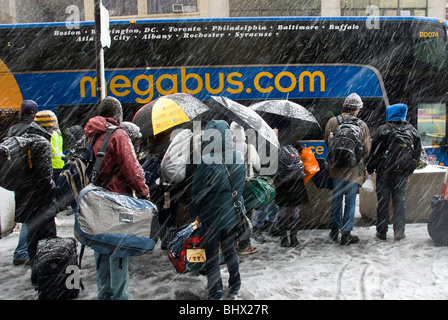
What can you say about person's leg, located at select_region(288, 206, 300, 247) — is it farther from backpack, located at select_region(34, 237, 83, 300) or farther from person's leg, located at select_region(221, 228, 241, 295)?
backpack, located at select_region(34, 237, 83, 300)

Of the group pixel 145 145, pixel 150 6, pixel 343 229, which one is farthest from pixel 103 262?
pixel 150 6

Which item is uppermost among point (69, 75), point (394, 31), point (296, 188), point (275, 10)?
Result: point (275, 10)

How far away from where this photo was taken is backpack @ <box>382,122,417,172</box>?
5.45 metres

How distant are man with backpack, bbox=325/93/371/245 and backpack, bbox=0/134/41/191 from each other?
3.81m

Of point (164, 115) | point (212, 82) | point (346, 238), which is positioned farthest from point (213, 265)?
point (212, 82)

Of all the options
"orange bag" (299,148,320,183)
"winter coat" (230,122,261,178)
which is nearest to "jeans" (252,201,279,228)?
"orange bag" (299,148,320,183)

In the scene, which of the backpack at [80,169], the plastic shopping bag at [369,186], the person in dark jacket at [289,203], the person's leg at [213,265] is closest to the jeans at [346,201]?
the person in dark jacket at [289,203]

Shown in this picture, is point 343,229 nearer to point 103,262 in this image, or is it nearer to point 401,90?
point 103,262

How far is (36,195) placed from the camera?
418cm

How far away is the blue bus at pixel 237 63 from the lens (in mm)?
8453

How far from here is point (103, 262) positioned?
339 centimetres

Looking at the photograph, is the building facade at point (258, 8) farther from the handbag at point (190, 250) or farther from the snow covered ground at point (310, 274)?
the handbag at point (190, 250)

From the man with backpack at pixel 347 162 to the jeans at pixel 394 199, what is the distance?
16.1 inches
